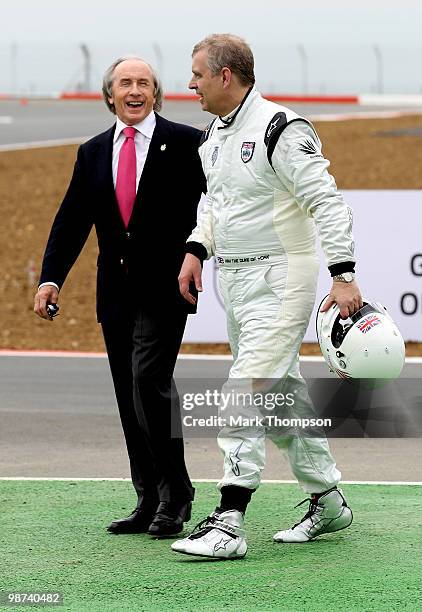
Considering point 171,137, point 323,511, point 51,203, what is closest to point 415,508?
point 323,511

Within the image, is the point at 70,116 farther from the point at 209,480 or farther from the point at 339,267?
the point at 339,267

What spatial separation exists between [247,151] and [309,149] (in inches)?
10.6

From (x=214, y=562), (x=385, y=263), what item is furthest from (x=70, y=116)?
(x=214, y=562)

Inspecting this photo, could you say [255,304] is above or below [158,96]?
below

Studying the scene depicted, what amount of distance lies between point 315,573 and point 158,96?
7.46ft

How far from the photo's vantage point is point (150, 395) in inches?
264

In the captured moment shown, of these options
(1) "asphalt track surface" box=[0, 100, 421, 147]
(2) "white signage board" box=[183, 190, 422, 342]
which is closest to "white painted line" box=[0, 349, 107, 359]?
(2) "white signage board" box=[183, 190, 422, 342]

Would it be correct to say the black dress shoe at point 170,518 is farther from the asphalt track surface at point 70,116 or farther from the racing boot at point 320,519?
the asphalt track surface at point 70,116

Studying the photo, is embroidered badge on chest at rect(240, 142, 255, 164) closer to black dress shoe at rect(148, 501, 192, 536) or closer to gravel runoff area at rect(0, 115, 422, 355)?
black dress shoe at rect(148, 501, 192, 536)

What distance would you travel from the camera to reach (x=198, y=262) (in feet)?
20.9

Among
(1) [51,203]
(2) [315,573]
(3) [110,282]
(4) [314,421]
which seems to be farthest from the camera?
(1) [51,203]

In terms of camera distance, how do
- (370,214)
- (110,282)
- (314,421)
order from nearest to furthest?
→ (314,421), (110,282), (370,214)

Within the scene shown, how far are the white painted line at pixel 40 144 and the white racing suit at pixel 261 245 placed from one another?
22.4 meters

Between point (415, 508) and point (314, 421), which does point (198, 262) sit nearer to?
point (314, 421)
